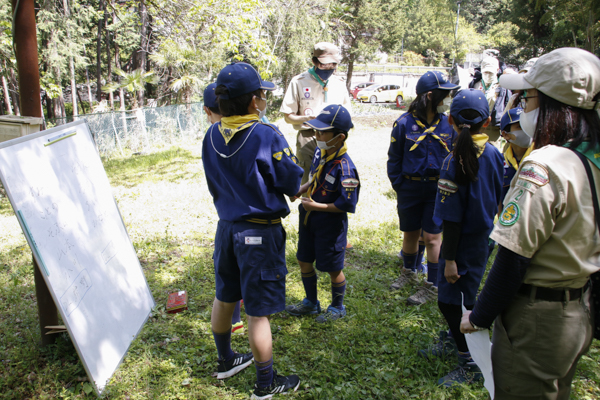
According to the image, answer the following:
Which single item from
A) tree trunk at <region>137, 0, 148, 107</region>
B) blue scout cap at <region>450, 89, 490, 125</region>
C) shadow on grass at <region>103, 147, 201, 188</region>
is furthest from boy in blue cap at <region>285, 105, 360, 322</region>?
tree trunk at <region>137, 0, 148, 107</region>

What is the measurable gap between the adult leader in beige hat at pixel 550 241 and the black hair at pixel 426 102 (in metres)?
2.04

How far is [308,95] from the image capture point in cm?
488

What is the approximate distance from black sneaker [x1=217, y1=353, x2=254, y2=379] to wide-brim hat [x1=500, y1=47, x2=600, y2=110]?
2.56m

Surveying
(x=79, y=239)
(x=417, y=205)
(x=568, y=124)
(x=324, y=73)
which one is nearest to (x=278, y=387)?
(x=79, y=239)

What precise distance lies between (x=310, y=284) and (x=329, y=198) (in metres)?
0.84

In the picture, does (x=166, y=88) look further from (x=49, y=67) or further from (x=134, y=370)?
(x=134, y=370)

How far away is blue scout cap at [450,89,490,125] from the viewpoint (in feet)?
8.55

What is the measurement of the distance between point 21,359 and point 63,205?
1.24 m

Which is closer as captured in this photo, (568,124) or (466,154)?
(568,124)

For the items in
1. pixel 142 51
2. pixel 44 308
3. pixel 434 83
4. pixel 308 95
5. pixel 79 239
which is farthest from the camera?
pixel 142 51

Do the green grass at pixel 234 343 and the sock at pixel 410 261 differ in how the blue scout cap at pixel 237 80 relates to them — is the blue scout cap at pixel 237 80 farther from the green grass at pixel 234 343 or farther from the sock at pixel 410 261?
the sock at pixel 410 261

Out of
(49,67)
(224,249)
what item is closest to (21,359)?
(224,249)

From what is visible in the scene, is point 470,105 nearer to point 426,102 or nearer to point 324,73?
point 426,102

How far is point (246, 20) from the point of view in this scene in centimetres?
1038
